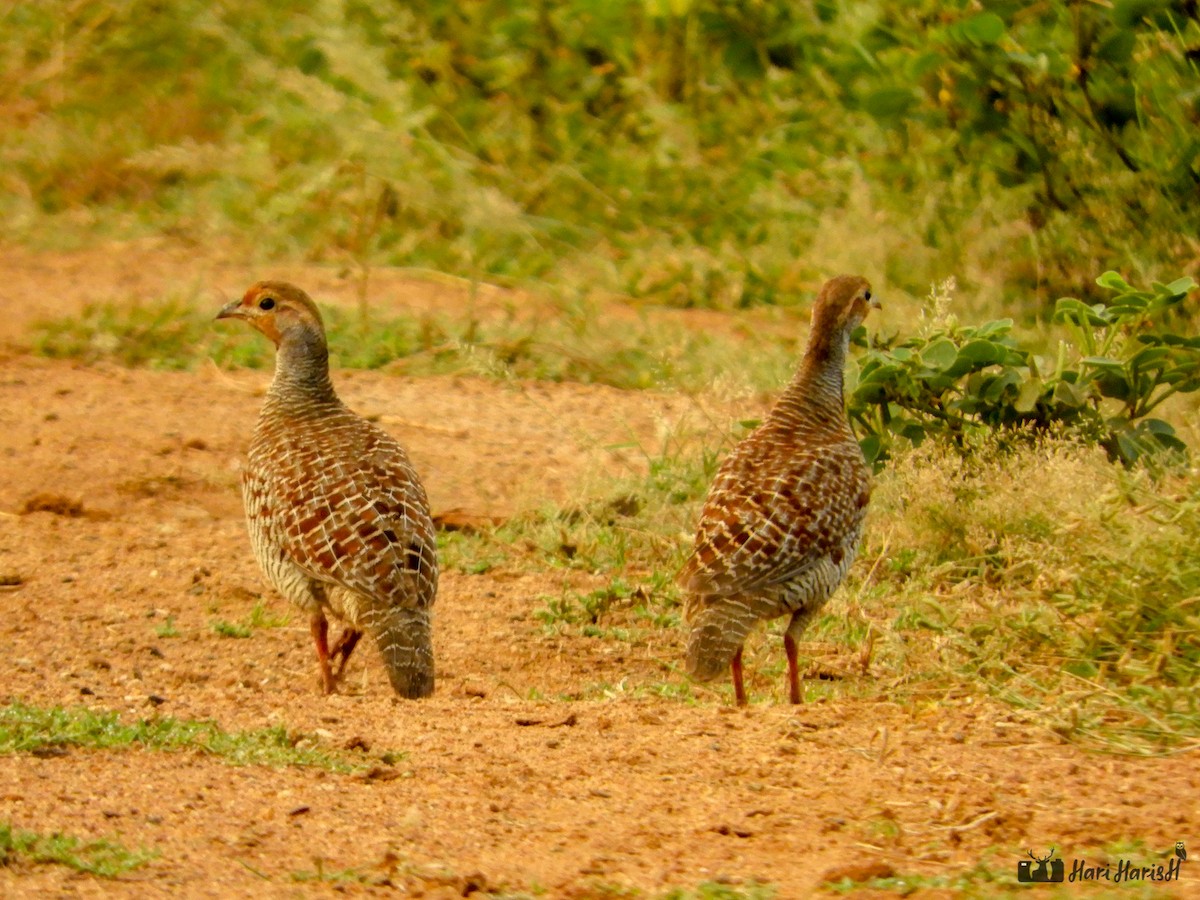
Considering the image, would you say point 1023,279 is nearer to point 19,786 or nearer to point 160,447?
point 160,447

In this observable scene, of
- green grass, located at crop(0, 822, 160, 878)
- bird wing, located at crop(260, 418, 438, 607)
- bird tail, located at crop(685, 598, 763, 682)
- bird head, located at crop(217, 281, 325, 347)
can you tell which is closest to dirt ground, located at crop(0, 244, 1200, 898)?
green grass, located at crop(0, 822, 160, 878)

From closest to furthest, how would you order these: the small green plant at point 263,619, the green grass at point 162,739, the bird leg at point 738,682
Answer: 1. the green grass at point 162,739
2. the bird leg at point 738,682
3. the small green plant at point 263,619

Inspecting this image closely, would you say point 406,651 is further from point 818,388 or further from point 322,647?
point 818,388

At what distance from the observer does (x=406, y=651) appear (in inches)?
244

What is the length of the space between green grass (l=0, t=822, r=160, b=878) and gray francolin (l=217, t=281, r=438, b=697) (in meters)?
1.90

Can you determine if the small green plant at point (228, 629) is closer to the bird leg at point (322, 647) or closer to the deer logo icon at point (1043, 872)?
the bird leg at point (322, 647)

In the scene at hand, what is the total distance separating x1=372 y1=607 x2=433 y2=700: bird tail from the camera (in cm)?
618

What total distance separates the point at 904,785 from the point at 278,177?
944cm

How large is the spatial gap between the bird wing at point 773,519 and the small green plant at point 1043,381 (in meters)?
1.01

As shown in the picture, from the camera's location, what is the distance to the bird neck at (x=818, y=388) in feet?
22.8

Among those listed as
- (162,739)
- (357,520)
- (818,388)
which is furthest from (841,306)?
(162,739)

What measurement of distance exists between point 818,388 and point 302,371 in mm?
2070

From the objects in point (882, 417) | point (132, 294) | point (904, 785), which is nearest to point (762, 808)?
point (904, 785)

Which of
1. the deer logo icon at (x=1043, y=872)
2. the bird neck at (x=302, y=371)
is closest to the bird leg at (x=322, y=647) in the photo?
the bird neck at (x=302, y=371)
